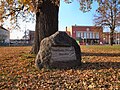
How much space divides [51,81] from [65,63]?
2.25 m

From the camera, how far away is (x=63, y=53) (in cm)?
1034

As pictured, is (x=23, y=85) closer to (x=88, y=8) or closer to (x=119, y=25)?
(x=88, y=8)

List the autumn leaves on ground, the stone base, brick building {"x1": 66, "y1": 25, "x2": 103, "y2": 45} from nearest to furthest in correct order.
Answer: the autumn leaves on ground
the stone base
brick building {"x1": 66, "y1": 25, "x2": 103, "y2": 45}

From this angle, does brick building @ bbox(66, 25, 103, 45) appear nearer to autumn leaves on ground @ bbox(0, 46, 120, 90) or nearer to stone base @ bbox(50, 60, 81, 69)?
stone base @ bbox(50, 60, 81, 69)

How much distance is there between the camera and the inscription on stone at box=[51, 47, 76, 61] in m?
10.2

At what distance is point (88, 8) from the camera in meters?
15.8

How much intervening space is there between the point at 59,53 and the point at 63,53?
0.17 metres

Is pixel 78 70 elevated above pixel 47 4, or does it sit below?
below

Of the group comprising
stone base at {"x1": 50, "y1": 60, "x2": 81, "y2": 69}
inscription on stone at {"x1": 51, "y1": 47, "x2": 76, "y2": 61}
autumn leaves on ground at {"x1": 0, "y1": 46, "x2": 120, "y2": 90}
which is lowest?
autumn leaves on ground at {"x1": 0, "y1": 46, "x2": 120, "y2": 90}

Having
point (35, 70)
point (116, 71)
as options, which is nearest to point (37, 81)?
point (35, 70)

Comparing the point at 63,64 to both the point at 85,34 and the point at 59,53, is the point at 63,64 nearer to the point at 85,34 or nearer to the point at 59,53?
the point at 59,53

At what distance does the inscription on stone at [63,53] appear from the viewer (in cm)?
1019

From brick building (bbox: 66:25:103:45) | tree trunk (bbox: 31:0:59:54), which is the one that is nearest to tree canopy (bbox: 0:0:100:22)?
tree trunk (bbox: 31:0:59:54)

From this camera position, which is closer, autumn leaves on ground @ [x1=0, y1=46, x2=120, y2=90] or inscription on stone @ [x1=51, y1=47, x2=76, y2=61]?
autumn leaves on ground @ [x1=0, y1=46, x2=120, y2=90]
